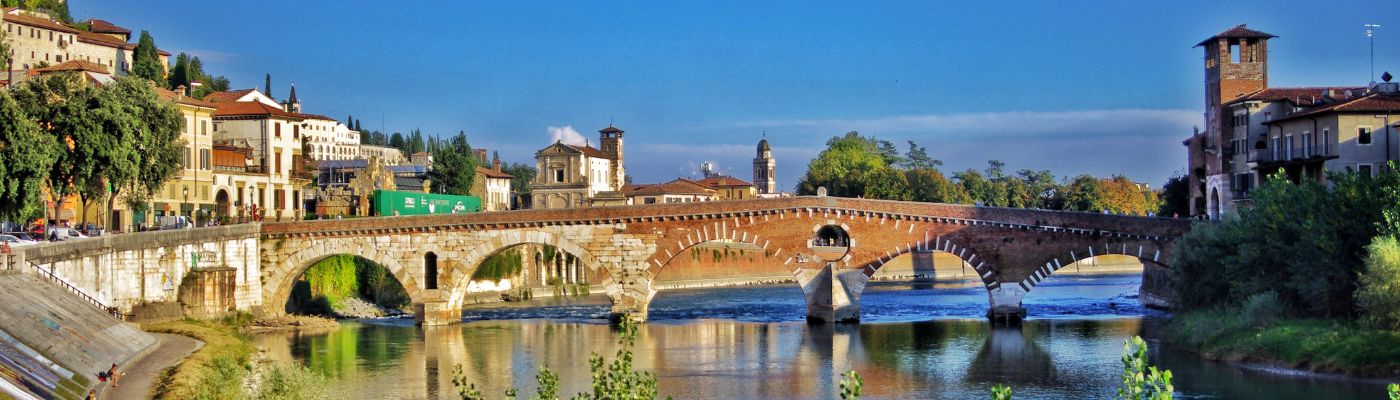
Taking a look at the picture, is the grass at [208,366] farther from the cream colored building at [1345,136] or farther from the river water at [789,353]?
the cream colored building at [1345,136]

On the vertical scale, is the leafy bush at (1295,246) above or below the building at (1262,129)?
below

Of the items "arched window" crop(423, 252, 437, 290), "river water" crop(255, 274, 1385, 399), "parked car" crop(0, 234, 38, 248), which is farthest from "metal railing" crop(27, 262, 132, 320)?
"arched window" crop(423, 252, 437, 290)

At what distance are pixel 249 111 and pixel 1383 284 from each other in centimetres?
5753

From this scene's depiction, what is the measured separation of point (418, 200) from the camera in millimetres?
80875

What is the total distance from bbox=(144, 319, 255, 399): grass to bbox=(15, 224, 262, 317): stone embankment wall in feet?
5.50

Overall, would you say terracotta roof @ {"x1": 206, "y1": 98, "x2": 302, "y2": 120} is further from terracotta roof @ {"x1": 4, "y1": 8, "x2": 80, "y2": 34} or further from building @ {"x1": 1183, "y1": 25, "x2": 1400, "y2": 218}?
building @ {"x1": 1183, "y1": 25, "x2": 1400, "y2": 218}

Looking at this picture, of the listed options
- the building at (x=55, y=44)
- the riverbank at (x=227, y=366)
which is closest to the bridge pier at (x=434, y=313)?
the riverbank at (x=227, y=366)

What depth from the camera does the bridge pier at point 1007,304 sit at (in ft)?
188

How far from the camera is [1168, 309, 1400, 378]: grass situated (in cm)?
3791

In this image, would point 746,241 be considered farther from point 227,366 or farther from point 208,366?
point 227,366

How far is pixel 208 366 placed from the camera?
3919 centimetres

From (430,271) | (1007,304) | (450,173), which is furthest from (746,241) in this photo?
(450,173)

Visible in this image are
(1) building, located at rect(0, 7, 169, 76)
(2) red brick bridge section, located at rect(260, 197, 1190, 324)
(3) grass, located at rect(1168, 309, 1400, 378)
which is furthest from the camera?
(1) building, located at rect(0, 7, 169, 76)

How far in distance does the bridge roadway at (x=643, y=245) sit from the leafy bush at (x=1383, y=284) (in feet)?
53.6
